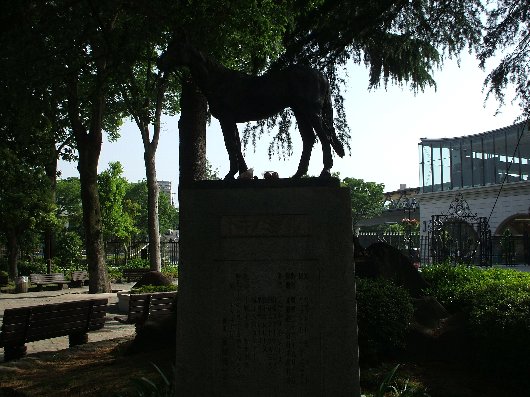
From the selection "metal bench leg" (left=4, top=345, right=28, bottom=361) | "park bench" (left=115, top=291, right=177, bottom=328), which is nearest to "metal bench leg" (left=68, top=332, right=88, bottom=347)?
"park bench" (left=115, top=291, right=177, bottom=328)

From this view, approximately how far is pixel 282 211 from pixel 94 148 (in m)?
16.3

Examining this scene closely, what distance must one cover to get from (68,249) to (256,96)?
105 feet

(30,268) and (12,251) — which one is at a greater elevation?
(12,251)

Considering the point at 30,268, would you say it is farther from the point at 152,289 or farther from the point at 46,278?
the point at 152,289

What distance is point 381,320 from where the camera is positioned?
7879 mm

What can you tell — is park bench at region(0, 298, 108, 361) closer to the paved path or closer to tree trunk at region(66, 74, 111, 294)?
the paved path

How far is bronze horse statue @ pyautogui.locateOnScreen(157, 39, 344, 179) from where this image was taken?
221 inches

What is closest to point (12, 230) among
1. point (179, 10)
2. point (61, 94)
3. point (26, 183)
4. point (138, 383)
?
point (26, 183)

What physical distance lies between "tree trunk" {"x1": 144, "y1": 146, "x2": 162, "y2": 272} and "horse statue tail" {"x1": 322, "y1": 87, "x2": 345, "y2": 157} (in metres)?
17.0

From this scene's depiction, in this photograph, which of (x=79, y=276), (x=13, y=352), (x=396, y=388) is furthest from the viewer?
(x=79, y=276)

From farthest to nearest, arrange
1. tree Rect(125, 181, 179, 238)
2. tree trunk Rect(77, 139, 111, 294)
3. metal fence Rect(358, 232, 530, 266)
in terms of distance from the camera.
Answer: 1. tree Rect(125, 181, 179, 238)
2. metal fence Rect(358, 232, 530, 266)
3. tree trunk Rect(77, 139, 111, 294)

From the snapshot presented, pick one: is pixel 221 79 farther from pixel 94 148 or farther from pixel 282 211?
pixel 94 148

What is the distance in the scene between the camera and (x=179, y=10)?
9188mm

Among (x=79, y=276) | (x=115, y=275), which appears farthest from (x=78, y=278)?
(x=115, y=275)
